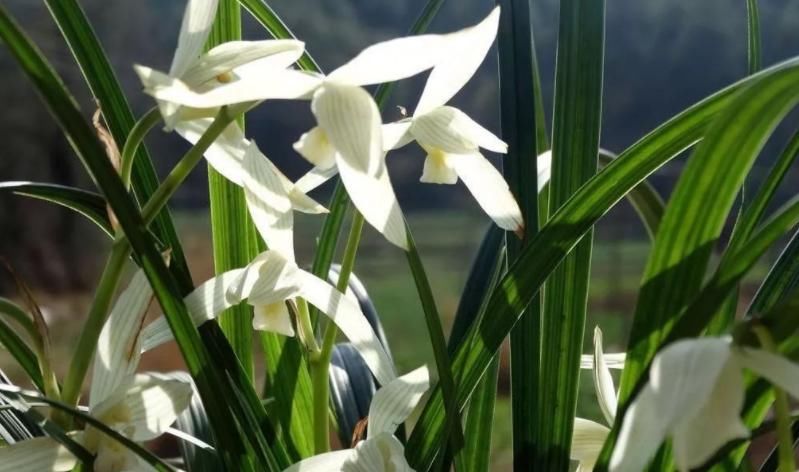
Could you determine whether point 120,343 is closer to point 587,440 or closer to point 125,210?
point 125,210

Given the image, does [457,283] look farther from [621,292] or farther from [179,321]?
[179,321]

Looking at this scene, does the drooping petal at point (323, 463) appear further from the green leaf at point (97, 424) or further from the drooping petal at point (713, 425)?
the drooping petal at point (713, 425)

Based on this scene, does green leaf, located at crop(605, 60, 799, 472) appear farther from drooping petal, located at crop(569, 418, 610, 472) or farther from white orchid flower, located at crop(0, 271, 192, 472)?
white orchid flower, located at crop(0, 271, 192, 472)

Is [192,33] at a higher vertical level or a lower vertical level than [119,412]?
higher

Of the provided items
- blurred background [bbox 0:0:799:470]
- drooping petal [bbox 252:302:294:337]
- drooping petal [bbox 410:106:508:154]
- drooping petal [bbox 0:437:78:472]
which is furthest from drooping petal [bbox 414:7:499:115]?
blurred background [bbox 0:0:799:470]

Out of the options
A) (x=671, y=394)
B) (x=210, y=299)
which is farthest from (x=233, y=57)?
(x=671, y=394)

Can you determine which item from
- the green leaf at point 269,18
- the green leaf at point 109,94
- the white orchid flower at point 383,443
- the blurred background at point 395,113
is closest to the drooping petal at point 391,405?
the white orchid flower at point 383,443
